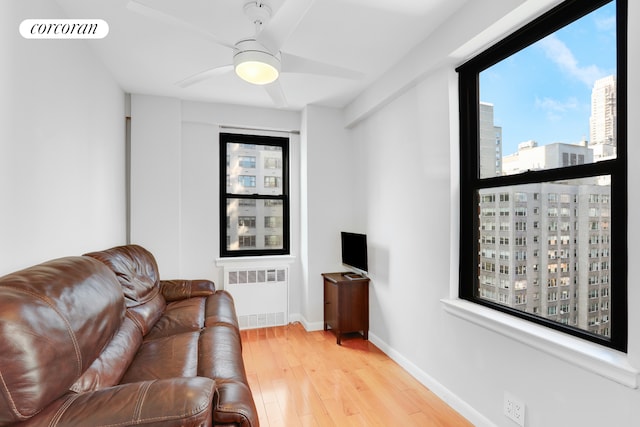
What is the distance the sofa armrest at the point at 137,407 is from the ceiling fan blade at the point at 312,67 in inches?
64.9

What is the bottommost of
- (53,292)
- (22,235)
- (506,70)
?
(53,292)

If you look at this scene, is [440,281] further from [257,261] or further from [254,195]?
[254,195]

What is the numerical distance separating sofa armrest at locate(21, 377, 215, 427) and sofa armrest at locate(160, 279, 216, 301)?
6.13 feet

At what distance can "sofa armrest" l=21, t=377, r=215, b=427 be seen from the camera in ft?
3.20

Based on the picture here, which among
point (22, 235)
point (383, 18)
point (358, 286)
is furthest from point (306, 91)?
point (22, 235)

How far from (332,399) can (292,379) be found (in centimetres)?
41

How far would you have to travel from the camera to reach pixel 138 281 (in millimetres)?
2455

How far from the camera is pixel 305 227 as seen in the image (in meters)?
3.78

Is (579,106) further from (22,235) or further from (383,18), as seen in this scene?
(22,235)

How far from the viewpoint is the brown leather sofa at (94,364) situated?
3.16 feet

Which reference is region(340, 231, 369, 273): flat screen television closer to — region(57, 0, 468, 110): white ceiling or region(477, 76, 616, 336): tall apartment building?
region(477, 76, 616, 336): tall apartment building

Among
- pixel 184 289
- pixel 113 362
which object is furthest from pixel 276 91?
pixel 184 289

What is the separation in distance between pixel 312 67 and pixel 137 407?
1.79m

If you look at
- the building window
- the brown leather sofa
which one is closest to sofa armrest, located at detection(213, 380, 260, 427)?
the brown leather sofa
